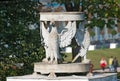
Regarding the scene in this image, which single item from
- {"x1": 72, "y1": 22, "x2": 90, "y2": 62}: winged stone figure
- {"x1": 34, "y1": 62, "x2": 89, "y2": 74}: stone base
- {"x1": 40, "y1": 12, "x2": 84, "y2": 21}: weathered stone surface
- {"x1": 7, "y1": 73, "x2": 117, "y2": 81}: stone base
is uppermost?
{"x1": 40, "y1": 12, "x2": 84, "y2": 21}: weathered stone surface

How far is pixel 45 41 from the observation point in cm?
2103

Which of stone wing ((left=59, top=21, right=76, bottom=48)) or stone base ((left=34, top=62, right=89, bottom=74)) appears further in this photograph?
stone wing ((left=59, top=21, right=76, bottom=48))

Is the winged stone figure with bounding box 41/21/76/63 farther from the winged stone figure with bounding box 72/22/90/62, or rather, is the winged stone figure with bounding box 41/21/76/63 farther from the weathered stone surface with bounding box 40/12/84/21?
the winged stone figure with bounding box 72/22/90/62

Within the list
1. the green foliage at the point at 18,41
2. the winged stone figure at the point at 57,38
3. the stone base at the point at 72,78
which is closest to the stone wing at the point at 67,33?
the winged stone figure at the point at 57,38

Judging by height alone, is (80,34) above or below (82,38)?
above

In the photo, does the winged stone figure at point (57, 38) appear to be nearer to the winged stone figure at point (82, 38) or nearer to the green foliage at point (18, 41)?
the winged stone figure at point (82, 38)

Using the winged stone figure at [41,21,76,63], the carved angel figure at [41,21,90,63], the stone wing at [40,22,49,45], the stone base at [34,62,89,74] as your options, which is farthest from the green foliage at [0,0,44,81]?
the stone base at [34,62,89,74]

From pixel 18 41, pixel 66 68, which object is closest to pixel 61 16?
pixel 66 68

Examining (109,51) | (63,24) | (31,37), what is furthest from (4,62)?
(109,51)

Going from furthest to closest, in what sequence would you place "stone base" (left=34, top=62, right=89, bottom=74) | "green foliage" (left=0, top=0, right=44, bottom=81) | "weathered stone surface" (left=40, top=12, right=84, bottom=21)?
"green foliage" (left=0, top=0, right=44, bottom=81)
"weathered stone surface" (left=40, top=12, right=84, bottom=21)
"stone base" (left=34, top=62, right=89, bottom=74)

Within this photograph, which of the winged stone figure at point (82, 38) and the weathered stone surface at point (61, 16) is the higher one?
the weathered stone surface at point (61, 16)

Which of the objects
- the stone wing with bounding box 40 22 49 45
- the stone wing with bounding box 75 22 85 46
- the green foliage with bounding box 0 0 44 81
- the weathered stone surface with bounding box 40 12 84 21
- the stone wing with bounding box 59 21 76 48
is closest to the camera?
the weathered stone surface with bounding box 40 12 84 21

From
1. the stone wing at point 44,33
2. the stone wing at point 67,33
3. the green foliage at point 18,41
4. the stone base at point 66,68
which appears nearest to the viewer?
the stone base at point 66,68

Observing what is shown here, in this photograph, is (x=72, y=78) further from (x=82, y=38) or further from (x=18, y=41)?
(x=18, y=41)
